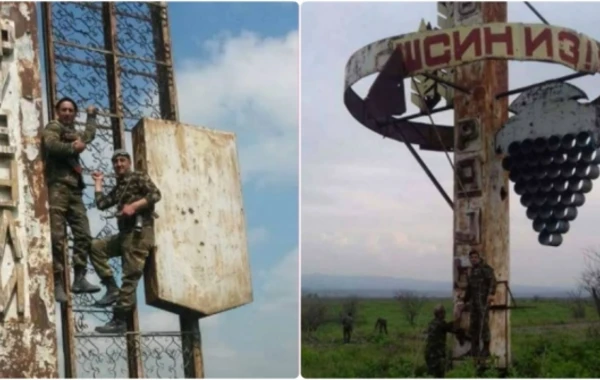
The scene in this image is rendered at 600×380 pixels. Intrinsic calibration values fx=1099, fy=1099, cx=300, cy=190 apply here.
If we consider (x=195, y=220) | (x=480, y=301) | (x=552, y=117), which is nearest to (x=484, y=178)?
(x=552, y=117)

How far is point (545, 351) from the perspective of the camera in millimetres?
8312

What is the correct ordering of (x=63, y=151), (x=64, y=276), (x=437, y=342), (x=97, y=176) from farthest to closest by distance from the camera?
1. (x=437, y=342)
2. (x=97, y=176)
3. (x=64, y=276)
4. (x=63, y=151)

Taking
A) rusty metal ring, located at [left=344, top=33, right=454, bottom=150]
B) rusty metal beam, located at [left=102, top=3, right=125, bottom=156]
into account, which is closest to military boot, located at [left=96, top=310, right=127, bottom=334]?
rusty metal beam, located at [left=102, top=3, right=125, bottom=156]

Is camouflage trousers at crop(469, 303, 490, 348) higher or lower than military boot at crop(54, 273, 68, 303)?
lower

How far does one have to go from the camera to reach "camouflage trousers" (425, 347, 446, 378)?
26.8 feet

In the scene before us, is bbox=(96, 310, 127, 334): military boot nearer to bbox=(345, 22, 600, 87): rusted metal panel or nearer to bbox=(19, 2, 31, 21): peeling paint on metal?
bbox=(19, 2, 31, 21): peeling paint on metal

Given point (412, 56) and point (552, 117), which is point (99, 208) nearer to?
point (412, 56)

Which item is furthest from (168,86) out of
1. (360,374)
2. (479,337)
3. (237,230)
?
(479,337)

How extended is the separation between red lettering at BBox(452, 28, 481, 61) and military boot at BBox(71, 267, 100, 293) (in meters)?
3.10

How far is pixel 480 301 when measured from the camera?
8367mm

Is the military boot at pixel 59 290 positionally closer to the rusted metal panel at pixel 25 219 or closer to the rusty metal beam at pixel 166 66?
the rusted metal panel at pixel 25 219

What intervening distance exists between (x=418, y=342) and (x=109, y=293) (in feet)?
8.15

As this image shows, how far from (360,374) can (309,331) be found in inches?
22.1

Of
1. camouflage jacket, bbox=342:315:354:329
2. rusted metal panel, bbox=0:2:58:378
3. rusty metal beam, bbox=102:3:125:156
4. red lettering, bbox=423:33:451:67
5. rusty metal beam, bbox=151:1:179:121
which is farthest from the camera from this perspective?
camouflage jacket, bbox=342:315:354:329
